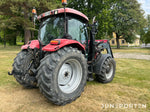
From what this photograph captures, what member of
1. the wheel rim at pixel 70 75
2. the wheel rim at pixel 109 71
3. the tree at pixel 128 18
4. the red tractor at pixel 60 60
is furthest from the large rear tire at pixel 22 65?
the tree at pixel 128 18

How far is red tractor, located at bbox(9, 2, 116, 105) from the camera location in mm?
2326

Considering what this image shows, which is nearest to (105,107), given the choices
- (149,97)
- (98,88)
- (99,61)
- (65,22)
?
(98,88)

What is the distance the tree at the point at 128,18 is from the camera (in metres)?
27.3

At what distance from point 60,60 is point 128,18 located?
29.8 m

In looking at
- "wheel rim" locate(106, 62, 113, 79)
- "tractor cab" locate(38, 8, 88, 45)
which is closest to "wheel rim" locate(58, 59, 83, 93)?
"tractor cab" locate(38, 8, 88, 45)

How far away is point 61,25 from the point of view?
9.95 ft

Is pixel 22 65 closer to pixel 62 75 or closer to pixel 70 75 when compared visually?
pixel 62 75

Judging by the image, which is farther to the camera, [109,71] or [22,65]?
[109,71]

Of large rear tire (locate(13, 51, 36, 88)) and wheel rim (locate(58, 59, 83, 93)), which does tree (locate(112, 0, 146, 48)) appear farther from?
large rear tire (locate(13, 51, 36, 88))

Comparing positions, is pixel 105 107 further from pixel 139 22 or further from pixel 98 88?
pixel 139 22

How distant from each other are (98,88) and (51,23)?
89.0 inches

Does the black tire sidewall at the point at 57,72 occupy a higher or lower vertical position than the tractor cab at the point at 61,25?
lower

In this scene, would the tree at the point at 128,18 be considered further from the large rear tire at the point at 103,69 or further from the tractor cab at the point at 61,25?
the tractor cab at the point at 61,25

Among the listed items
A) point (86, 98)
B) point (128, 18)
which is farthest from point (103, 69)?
point (128, 18)
